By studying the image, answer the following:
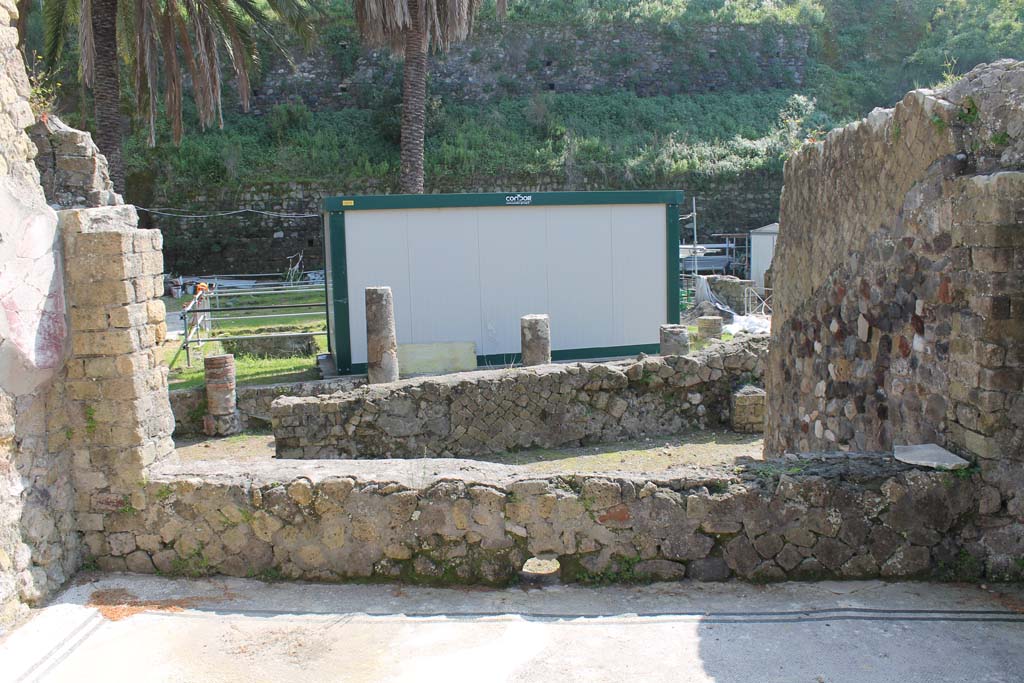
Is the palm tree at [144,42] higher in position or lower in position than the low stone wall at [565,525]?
higher

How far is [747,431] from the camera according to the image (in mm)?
10250

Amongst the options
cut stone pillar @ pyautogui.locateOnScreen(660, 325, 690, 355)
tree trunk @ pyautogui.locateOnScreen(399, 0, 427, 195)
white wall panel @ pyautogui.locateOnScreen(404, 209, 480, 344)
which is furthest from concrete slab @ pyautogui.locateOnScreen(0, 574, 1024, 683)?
tree trunk @ pyautogui.locateOnScreen(399, 0, 427, 195)

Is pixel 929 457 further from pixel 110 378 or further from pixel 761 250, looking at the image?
pixel 761 250

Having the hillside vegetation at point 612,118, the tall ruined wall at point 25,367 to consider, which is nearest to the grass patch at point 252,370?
the tall ruined wall at point 25,367

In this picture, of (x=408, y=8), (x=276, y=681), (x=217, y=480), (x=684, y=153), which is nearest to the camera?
(x=276, y=681)

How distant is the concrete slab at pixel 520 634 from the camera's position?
3.65 meters

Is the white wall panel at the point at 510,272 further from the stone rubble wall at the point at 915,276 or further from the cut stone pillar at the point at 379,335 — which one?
the stone rubble wall at the point at 915,276

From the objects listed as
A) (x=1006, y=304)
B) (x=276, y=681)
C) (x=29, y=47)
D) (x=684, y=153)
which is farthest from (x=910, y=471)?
(x=29, y=47)

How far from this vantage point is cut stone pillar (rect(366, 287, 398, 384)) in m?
11.8

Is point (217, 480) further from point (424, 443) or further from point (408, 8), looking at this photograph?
point (408, 8)

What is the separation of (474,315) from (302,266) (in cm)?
1398

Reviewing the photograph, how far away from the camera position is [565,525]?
4484mm

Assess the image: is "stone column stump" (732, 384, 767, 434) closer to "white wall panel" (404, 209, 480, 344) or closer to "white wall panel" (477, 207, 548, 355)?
"white wall panel" (477, 207, 548, 355)

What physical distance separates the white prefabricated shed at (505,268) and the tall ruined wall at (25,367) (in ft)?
28.4
